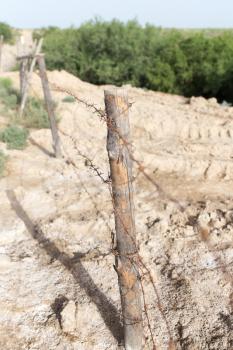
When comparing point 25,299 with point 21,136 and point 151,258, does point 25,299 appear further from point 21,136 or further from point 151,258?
point 21,136

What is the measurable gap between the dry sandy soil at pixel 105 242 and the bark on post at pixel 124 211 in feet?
1.74

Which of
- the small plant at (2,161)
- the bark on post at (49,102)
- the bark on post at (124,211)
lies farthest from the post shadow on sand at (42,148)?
the bark on post at (124,211)

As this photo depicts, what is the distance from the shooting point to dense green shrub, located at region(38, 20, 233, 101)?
14.5 meters

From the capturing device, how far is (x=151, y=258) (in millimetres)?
5293

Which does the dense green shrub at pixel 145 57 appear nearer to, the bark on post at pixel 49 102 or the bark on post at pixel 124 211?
the bark on post at pixel 49 102

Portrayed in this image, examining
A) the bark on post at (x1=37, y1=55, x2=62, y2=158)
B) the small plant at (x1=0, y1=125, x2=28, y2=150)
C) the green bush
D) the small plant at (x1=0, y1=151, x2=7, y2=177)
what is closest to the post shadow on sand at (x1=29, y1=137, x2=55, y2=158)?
the small plant at (x1=0, y1=125, x2=28, y2=150)

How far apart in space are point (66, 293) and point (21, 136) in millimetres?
4972

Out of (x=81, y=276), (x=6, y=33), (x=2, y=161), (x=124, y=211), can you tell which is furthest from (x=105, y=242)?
(x=6, y=33)

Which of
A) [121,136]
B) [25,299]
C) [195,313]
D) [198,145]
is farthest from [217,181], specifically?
[121,136]

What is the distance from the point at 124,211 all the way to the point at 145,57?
45.3ft

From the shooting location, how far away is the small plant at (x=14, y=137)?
8.77 metres

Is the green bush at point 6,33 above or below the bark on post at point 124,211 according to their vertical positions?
above

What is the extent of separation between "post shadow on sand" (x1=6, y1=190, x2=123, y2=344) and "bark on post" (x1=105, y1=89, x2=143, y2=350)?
0.46m

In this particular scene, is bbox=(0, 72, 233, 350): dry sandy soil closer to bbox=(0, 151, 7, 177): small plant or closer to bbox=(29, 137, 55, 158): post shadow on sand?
bbox=(29, 137, 55, 158): post shadow on sand
